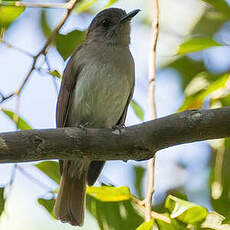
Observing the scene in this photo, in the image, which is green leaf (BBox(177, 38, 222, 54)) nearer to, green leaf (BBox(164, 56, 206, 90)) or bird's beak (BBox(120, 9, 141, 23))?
green leaf (BBox(164, 56, 206, 90))

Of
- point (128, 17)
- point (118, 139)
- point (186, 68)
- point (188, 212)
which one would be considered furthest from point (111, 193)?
point (128, 17)

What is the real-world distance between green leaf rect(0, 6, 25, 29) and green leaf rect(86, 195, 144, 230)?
57.7 inches

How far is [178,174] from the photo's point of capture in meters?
4.73

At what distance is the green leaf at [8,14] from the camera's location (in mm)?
3866

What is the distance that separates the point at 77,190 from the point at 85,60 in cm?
115

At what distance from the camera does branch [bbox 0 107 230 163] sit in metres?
2.81

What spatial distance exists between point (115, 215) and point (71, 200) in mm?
1460

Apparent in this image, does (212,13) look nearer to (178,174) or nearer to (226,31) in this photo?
(226,31)

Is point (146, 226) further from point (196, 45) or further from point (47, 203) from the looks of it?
point (196, 45)

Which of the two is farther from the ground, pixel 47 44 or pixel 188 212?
pixel 47 44

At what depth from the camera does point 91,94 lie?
14.3 feet

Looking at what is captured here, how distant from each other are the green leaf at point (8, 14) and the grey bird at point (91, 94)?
82cm

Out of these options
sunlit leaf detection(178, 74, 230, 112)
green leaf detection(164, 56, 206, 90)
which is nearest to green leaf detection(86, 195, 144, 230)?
sunlit leaf detection(178, 74, 230, 112)

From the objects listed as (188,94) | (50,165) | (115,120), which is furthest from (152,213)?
(115,120)
